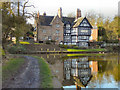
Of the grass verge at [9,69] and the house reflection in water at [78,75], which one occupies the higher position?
the grass verge at [9,69]

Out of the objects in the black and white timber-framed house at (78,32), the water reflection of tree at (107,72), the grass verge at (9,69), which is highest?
the black and white timber-framed house at (78,32)

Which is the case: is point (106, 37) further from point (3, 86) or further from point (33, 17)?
point (3, 86)

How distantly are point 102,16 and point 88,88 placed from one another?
219 ft

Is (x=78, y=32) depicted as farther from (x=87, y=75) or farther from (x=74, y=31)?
(x=87, y=75)

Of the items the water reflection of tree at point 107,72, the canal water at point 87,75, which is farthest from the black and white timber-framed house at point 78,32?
the water reflection of tree at point 107,72

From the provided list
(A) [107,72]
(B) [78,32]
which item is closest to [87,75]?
(A) [107,72]

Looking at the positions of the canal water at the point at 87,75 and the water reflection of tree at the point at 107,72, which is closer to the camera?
the canal water at the point at 87,75

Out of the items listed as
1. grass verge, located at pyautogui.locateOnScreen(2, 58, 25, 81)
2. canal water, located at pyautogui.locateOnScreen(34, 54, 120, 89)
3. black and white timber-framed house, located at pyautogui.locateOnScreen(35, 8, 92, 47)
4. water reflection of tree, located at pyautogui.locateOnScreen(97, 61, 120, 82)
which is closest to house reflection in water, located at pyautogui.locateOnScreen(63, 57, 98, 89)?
canal water, located at pyautogui.locateOnScreen(34, 54, 120, 89)

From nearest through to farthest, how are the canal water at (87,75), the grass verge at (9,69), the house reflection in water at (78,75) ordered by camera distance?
the grass verge at (9,69)
the canal water at (87,75)
the house reflection in water at (78,75)

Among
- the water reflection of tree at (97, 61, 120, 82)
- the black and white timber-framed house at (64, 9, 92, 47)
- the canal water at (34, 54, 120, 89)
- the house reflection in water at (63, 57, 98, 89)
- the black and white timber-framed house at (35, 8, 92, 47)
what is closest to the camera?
the canal water at (34, 54, 120, 89)

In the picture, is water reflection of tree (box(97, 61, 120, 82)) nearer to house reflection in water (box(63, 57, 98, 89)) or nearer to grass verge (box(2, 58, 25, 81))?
house reflection in water (box(63, 57, 98, 89))

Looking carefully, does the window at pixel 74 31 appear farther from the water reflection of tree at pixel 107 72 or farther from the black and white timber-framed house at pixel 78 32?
the water reflection of tree at pixel 107 72

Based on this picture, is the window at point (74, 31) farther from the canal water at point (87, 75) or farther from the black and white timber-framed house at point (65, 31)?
the canal water at point (87, 75)

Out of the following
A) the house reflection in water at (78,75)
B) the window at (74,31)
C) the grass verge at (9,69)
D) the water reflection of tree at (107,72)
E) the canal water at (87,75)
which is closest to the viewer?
the grass verge at (9,69)
